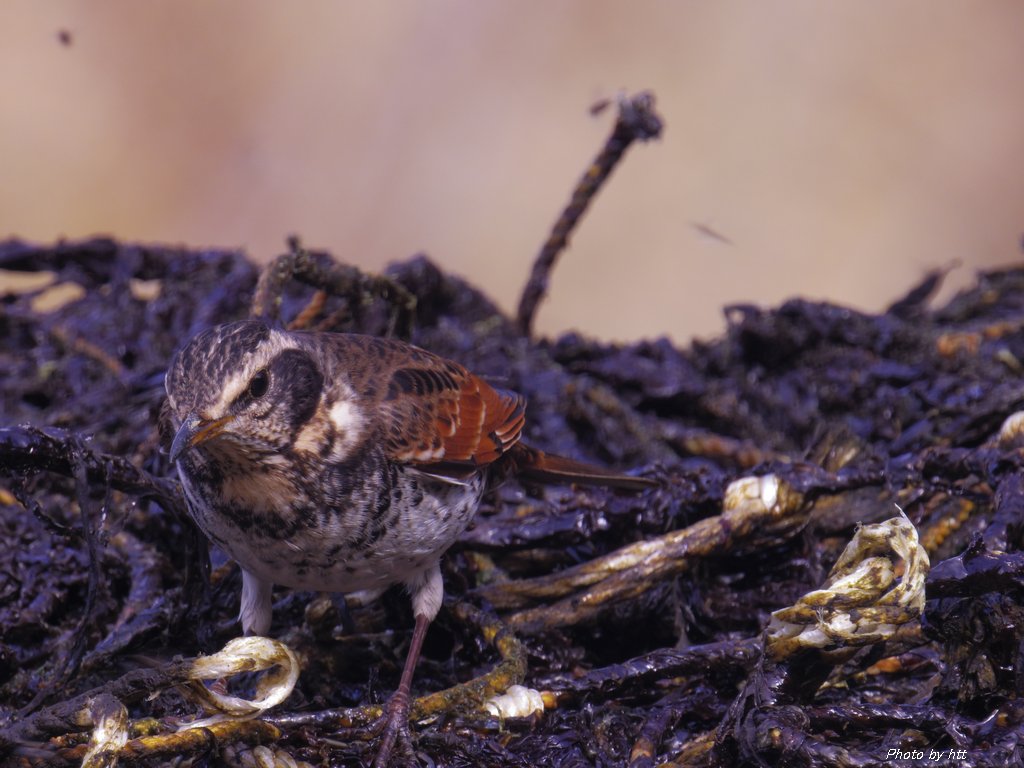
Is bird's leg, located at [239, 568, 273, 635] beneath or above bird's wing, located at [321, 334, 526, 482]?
beneath

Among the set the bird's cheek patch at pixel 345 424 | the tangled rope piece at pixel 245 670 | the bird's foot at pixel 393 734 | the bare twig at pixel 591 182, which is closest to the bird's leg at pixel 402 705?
the bird's foot at pixel 393 734

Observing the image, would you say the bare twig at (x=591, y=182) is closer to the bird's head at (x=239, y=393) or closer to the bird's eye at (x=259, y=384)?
the bird's head at (x=239, y=393)

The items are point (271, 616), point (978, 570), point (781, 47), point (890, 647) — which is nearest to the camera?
point (978, 570)

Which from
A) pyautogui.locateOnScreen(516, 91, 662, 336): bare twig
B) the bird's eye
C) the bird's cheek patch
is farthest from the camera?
pyautogui.locateOnScreen(516, 91, 662, 336): bare twig

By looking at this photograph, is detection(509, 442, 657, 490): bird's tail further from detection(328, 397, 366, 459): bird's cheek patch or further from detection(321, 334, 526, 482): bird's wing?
detection(328, 397, 366, 459): bird's cheek patch

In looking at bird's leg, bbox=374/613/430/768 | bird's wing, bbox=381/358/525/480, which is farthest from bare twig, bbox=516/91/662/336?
bird's leg, bbox=374/613/430/768

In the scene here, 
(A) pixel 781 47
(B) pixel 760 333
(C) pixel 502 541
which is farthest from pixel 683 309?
(C) pixel 502 541

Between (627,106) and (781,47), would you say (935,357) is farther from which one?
(781,47)
